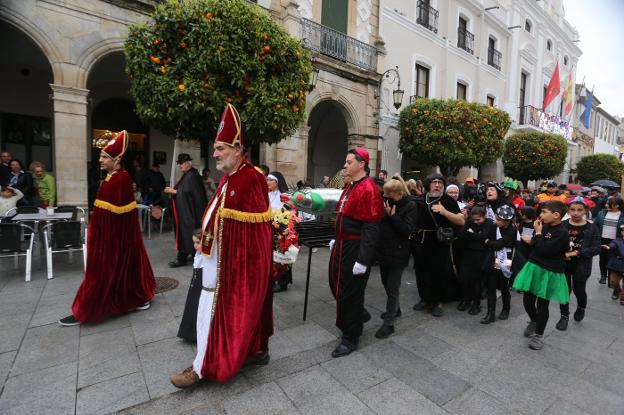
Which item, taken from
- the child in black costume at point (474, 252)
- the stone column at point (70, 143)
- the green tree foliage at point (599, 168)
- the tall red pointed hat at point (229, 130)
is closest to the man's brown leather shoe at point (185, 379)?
the tall red pointed hat at point (229, 130)

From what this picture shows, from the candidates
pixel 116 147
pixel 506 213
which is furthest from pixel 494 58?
pixel 116 147

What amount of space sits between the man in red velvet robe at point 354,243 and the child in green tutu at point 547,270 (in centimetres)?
183

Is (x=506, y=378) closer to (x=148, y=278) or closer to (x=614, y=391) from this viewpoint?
(x=614, y=391)

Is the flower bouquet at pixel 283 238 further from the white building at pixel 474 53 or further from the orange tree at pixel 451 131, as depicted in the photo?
the white building at pixel 474 53

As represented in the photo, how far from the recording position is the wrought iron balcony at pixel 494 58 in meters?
19.9

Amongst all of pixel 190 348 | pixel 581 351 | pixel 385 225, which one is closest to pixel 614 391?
pixel 581 351

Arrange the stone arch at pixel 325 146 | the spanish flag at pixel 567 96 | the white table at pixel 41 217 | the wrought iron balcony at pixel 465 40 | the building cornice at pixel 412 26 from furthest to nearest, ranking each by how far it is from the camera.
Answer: the spanish flag at pixel 567 96
the wrought iron balcony at pixel 465 40
the stone arch at pixel 325 146
the building cornice at pixel 412 26
the white table at pixel 41 217

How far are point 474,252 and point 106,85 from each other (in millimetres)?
11911

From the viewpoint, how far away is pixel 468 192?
22.9 feet

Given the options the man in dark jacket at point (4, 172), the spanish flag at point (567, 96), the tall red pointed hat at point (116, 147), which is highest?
the spanish flag at point (567, 96)

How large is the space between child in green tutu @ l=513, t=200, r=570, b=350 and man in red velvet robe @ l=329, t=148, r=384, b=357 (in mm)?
1834

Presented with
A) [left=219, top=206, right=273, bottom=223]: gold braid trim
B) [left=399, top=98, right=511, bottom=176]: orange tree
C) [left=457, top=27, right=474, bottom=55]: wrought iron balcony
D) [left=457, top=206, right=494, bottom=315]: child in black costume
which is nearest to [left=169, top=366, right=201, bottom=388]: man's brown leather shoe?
[left=219, top=206, right=273, bottom=223]: gold braid trim

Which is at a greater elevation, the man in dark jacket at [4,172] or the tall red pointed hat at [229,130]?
the tall red pointed hat at [229,130]

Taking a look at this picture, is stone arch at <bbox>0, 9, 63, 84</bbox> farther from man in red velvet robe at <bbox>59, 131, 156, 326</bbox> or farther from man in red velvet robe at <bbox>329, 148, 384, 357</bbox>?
man in red velvet robe at <bbox>329, 148, 384, 357</bbox>
